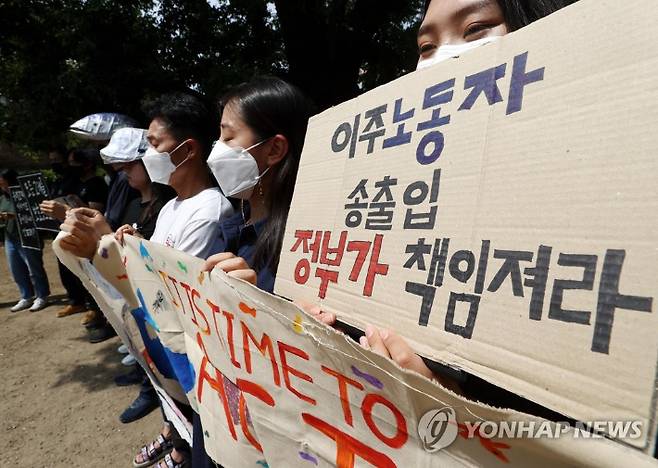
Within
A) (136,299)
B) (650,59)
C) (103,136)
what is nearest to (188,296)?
(136,299)

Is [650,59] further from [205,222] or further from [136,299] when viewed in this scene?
[136,299]

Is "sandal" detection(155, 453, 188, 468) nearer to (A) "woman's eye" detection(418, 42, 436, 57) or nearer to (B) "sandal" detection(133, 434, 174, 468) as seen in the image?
(B) "sandal" detection(133, 434, 174, 468)

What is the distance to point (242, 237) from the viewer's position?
158 cm

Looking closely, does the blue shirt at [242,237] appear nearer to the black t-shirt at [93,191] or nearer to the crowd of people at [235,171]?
the crowd of people at [235,171]

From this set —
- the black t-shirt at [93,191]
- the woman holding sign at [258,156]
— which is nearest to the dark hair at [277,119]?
the woman holding sign at [258,156]

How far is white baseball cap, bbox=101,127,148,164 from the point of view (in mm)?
2508

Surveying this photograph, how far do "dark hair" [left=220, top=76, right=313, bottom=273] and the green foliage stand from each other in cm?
423

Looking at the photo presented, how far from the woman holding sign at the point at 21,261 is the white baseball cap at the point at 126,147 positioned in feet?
12.6

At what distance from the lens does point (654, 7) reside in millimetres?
522

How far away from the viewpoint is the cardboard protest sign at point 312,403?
52 cm

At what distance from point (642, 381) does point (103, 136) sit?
4.07 meters

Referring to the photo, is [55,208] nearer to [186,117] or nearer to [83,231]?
[83,231]

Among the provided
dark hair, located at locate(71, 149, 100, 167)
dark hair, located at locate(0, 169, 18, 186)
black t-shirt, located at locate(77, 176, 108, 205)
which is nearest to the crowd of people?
black t-shirt, located at locate(77, 176, 108, 205)

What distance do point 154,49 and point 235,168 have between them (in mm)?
5843
